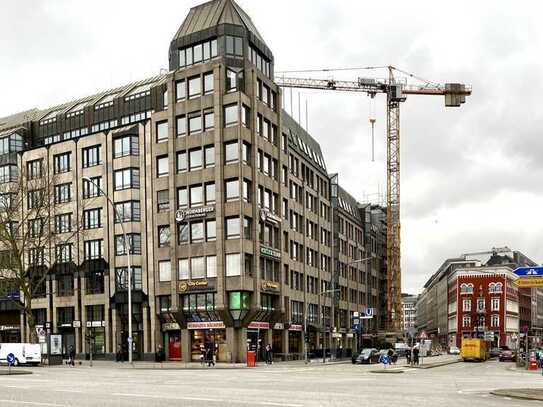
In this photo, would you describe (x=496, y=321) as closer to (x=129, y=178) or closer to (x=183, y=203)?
(x=183, y=203)

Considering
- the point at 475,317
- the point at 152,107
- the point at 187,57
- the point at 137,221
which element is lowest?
the point at 475,317

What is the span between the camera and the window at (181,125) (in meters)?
69.3

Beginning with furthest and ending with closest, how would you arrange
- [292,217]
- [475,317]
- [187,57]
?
1. [475,317]
2. [292,217]
3. [187,57]

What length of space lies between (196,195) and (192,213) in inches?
70.2

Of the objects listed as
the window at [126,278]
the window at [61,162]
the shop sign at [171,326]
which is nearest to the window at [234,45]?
the window at [61,162]

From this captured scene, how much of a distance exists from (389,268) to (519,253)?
67.5 m

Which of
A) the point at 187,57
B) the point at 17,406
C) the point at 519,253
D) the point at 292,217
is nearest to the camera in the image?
the point at 17,406

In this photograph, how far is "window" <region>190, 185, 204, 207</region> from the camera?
6788cm

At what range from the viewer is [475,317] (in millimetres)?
142500

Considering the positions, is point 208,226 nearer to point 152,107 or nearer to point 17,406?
point 152,107

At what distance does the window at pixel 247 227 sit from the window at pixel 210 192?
3.50 metres

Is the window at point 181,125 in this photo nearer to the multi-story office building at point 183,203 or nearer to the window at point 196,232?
the multi-story office building at point 183,203

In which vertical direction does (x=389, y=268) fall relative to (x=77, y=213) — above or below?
below

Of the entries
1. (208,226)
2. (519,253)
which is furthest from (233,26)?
(519,253)
